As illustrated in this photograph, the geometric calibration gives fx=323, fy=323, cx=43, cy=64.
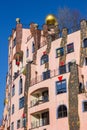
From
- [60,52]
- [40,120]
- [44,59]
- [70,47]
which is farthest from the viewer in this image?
[44,59]

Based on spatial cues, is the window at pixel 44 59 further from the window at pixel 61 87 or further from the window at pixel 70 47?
the window at pixel 61 87

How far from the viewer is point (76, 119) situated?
111 ft

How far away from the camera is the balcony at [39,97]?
1555 inches

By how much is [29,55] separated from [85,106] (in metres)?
15.5

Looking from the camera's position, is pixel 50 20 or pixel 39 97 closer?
pixel 39 97

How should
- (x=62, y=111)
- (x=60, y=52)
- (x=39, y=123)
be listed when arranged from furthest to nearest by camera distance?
(x=60, y=52) < (x=39, y=123) < (x=62, y=111)

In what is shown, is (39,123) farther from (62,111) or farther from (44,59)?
(44,59)

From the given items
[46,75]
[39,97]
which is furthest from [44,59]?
[39,97]

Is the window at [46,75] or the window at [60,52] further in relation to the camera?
the window at [46,75]

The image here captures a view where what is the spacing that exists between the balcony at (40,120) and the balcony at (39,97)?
151 centimetres

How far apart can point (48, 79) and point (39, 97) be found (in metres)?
3.96

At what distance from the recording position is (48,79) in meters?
38.5

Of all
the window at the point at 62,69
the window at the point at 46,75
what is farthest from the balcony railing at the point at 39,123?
the window at the point at 62,69

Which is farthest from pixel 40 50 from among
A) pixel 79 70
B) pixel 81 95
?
pixel 81 95
